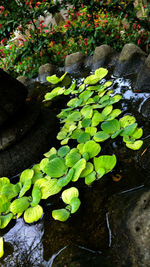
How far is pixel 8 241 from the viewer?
1127 millimetres

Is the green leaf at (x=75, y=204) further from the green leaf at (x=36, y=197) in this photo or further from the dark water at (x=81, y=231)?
the green leaf at (x=36, y=197)

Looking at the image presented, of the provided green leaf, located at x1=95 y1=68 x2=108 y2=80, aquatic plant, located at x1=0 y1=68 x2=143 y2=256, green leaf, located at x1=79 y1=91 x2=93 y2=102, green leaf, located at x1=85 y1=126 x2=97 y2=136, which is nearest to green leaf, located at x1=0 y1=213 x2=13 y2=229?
aquatic plant, located at x1=0 y1=68 x2=143 y2=256

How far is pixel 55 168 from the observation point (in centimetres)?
138

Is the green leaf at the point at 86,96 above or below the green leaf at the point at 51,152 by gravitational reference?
below

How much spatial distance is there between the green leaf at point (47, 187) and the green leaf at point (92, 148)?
321 mm

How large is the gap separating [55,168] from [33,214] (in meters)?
0.34

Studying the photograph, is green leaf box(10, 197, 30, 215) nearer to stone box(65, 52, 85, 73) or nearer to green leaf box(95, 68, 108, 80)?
green leaf box(95, 68, 108, 80)

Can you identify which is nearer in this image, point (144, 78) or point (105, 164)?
point (105, 164)

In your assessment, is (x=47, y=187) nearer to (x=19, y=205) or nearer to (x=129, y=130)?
(x=19, y=205)

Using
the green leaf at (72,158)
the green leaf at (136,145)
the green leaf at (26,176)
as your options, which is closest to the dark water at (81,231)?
the green leaf at (136,145)

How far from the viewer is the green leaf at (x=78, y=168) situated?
124cm

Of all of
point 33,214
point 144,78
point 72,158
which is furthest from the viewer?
point 144,78

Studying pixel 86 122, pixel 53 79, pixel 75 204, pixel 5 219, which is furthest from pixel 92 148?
pixel 53 79

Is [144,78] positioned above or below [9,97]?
below
